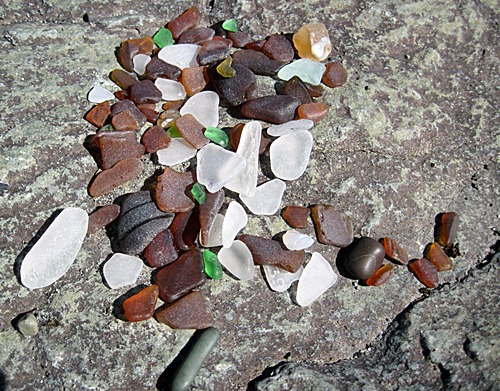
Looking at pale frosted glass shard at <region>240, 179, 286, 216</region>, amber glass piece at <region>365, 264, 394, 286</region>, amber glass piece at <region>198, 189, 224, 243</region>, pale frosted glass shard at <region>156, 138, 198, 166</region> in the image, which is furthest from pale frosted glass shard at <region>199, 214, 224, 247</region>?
amber glass piece at <region>365, 264, 394, 286</region>

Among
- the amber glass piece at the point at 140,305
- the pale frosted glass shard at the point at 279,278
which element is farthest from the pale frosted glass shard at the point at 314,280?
the amber glass piece at the point at 140,305

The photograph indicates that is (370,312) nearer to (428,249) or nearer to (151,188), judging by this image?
(428,249)

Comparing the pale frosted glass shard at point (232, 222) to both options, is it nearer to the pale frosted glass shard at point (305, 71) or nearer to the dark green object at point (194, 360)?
Answer: the dark green object at point (194, 360)

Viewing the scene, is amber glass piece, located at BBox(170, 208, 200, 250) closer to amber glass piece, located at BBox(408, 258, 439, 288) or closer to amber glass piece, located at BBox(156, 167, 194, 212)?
amber glass piece, located at BBox(156, 167, 194, 212)

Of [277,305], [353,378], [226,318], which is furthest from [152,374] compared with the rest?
[353,378]

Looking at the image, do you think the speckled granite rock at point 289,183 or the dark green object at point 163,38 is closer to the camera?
the speckled granite rock at point 289,183

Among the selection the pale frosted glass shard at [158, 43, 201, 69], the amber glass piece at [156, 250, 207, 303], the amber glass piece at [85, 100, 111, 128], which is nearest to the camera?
the amber glass piece at [156, 250, 207, 303]
